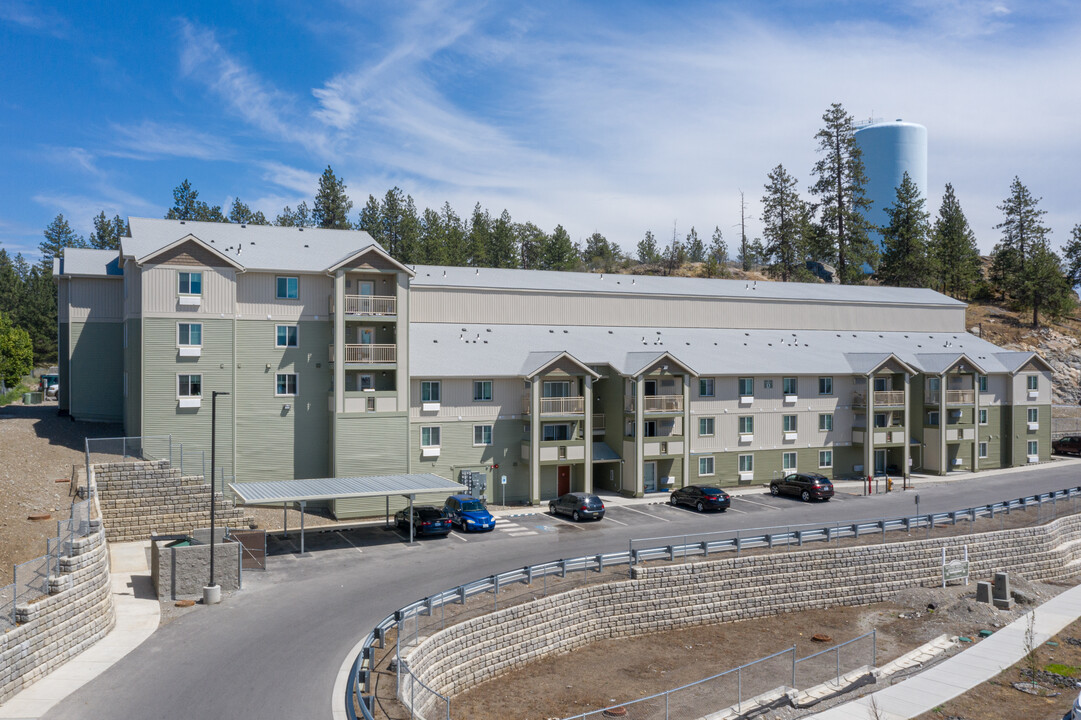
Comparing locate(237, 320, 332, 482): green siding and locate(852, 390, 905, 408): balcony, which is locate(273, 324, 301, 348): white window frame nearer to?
locate(237, 320, 332, 482): green siding

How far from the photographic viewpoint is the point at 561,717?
24.5 metres

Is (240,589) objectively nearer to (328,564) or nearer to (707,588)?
(328,564)

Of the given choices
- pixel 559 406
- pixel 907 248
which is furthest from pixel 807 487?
pixel 907 248

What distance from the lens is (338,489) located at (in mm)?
36000

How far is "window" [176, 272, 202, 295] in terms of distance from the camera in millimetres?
41125

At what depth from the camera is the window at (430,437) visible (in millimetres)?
45594

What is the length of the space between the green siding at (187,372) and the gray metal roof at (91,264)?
10180 mm

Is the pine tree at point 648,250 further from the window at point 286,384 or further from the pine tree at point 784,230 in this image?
the window at point 286,384

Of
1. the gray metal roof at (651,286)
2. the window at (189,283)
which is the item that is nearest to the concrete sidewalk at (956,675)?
the gray metal roof at (651,286)

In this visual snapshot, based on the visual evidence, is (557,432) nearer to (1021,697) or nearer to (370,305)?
(370,305)

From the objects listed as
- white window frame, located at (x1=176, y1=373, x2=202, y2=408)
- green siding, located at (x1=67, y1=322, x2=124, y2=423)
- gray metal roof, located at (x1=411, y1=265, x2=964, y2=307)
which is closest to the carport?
white window frame, located at (x1=176, y1=373, x2=202, y2=408)

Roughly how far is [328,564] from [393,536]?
5.62 metres

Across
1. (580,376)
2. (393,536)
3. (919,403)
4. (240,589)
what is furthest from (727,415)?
(240,589)

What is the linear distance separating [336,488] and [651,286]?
33.0 metres
